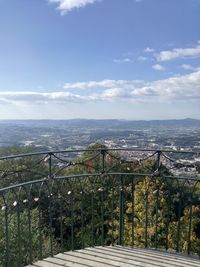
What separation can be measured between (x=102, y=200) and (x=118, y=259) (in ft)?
3.05

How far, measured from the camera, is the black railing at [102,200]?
5.12m

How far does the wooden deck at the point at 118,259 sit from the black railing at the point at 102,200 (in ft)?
0.65

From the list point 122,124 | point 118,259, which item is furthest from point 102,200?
point 122,124

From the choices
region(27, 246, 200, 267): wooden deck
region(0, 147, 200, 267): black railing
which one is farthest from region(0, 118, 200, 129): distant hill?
region(27, 246, 200, 267): wooden deck

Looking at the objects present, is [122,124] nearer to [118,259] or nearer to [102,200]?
[102,200]

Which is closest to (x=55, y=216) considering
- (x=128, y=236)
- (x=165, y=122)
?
(x=128, y=236)

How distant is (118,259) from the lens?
195 inches

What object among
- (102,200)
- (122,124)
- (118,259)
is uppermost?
(102,200)

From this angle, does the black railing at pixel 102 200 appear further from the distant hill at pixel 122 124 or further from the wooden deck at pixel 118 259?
the distant hill at pixel 122 124

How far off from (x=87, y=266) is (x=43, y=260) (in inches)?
25.2

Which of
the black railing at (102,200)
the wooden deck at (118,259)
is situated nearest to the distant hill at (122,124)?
the black railing at (102,200)

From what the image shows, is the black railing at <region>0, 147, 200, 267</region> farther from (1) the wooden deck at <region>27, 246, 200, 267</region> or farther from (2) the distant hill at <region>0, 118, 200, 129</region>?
(2) the distant hill at <region>0, 118, 200, 129</region>

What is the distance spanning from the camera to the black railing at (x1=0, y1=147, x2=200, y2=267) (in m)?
5.12

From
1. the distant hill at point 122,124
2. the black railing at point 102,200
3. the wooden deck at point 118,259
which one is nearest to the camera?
the wooden deck at point 118,259
